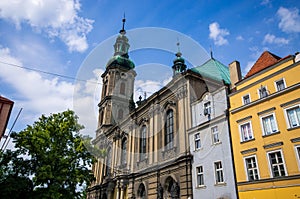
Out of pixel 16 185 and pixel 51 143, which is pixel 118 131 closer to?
pixel 51 143

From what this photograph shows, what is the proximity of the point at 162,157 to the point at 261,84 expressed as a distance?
12.2 meters

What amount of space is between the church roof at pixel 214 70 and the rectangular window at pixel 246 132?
9129 mm

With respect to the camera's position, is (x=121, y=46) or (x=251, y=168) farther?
(x=121, y=46)

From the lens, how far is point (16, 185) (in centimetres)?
1891

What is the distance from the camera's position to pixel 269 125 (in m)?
15.2

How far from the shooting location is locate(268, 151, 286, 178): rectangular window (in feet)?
45.4

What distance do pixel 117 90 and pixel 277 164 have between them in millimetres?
33280

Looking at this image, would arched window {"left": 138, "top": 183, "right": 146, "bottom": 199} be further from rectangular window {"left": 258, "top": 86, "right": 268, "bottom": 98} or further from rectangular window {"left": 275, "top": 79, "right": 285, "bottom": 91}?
rectangular window {"left": 275, "top": 79, "right": 285, "bottom": 91}

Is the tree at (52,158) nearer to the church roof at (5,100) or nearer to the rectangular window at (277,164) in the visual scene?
the church roof at (5,100)

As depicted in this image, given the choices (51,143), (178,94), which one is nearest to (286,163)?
(178,94)

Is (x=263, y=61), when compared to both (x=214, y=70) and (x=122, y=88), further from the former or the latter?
(x=122, y=88)

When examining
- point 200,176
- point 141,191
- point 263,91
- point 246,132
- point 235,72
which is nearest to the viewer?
point 263,91

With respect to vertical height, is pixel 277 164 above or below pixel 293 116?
below

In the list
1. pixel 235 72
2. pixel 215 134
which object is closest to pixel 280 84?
pixel 235 72
